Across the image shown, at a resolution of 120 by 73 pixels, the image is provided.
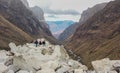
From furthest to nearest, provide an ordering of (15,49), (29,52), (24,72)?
(15,49) → (29,52) → (24,72)

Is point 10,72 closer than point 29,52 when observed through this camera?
Yes

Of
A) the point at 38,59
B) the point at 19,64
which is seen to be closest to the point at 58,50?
the point at 38,59

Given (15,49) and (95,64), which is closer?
(95,64)

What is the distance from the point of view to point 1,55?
51.0 meters

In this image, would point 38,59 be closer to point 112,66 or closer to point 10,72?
point 10,72

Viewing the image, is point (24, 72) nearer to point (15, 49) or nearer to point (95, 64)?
point (95, 64)

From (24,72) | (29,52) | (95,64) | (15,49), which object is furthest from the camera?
(15,49)

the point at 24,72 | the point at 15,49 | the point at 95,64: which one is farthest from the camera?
the point at 15,49

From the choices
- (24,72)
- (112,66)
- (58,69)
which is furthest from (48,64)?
(112,66)

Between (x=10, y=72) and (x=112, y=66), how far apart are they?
14.0 meters

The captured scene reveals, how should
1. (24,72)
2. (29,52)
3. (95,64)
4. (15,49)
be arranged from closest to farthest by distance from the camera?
(24,72), (95,64), (29,52), (15,49)

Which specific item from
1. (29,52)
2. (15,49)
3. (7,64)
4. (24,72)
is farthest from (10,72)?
(15,49)

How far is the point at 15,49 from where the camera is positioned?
2196 inches

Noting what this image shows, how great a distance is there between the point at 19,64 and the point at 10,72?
2.31 metres
